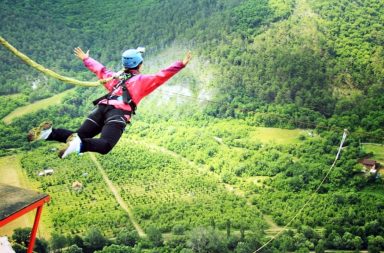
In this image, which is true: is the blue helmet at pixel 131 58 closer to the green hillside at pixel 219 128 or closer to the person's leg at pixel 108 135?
the person's leg at pixel 108 135

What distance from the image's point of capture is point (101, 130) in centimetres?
505

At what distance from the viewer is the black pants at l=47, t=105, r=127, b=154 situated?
15.1ft

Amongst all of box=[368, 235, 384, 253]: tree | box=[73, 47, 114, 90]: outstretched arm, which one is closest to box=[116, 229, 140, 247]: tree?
box=[368, 235, 384, 253]: tree

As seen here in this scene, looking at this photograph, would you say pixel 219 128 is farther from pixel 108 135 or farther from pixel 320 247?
pixel 108 135

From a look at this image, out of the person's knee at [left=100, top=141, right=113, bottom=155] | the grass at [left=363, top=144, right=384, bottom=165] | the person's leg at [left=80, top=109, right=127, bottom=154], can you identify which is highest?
the person's leg at [left=80, top=109, right=127, bottom=154]

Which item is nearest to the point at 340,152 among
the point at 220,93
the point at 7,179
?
the point at 220,93

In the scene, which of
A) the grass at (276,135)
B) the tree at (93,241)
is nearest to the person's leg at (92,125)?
the tree at (93,241)

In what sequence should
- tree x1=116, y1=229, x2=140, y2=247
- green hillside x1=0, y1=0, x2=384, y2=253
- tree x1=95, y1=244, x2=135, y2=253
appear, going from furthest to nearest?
green hillside x1=0, y1=0, x2=384, y2=253, tree x1=116, y1=229, x2=140, y2=247, tree x1=95, y1=244, x2=135, y2=253

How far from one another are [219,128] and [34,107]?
37.2ft

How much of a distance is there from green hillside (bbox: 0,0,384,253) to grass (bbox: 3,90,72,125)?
0.14 meters

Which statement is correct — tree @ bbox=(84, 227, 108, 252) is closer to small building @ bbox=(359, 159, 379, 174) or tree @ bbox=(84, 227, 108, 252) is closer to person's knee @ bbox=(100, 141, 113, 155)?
small building @ bbox=(359, 159, 379, 174)

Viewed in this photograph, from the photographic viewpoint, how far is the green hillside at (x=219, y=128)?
25500 mm

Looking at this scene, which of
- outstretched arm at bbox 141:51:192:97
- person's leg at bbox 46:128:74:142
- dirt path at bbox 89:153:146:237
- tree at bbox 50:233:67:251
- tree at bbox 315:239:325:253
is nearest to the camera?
person's leg at bbox 46:128:74:142

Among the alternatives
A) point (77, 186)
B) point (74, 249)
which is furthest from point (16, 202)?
point (77, 186)
